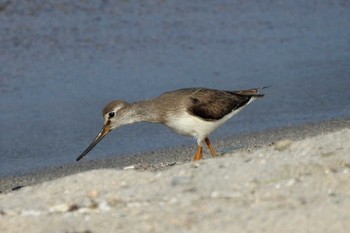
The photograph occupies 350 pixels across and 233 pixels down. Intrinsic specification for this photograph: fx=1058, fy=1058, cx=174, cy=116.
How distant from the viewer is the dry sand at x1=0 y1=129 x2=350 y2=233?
6359 mm

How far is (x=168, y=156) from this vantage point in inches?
422

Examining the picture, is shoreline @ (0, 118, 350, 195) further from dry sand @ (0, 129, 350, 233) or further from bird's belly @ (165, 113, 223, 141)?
dry sand @ (0, 129, 350, 233)

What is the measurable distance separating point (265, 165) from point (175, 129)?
270cm

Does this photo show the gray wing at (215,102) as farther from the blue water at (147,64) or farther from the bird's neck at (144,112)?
the blue water at (147,64)

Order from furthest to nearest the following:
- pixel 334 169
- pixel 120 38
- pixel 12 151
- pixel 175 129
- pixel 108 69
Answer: pixel 120 38 → pixel 108 69 → pixel 12 151 → pixel 175 129 → pixel 334 169

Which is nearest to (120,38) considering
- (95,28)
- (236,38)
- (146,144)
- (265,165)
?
(95,28)

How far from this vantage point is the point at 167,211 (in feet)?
22.0

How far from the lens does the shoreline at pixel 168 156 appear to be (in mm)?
10011

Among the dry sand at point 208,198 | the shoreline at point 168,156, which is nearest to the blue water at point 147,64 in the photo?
the shoreline at point 168,156

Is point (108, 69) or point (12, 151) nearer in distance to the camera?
point (12, 151)

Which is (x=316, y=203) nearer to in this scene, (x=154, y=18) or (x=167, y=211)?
(x=167, y=211)

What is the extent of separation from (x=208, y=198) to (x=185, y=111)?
3.24 m

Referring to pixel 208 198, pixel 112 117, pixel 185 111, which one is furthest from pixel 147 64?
pixel 208 198

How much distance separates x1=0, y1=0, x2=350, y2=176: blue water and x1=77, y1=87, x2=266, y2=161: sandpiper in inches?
27.5
